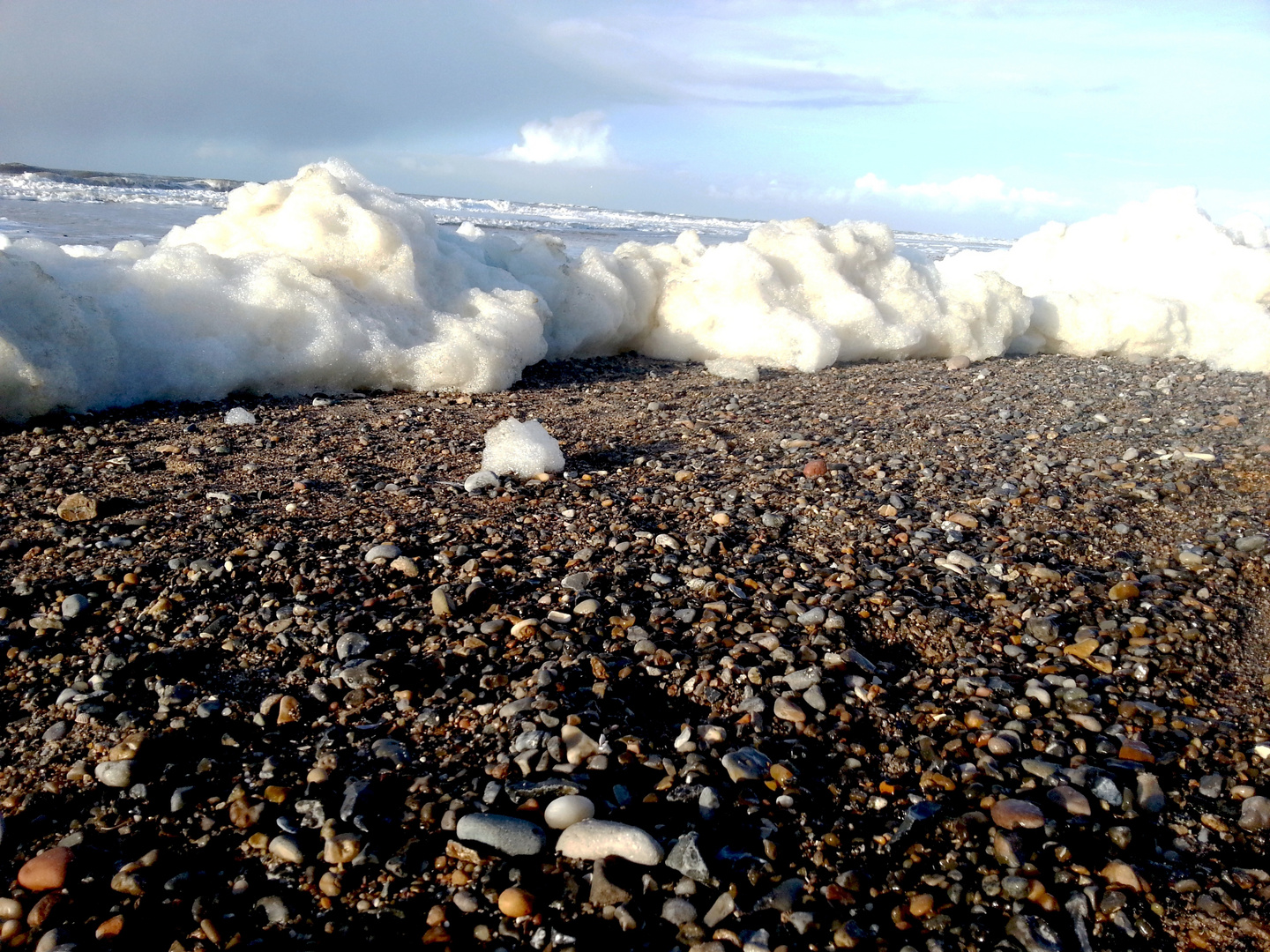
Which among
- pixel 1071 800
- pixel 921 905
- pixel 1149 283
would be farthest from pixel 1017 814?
pixel 1149 283

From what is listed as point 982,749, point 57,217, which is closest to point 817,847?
point 982,749

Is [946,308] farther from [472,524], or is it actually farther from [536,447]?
[472,524]

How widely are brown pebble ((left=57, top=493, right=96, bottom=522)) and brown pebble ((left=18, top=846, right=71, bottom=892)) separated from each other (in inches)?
64.5

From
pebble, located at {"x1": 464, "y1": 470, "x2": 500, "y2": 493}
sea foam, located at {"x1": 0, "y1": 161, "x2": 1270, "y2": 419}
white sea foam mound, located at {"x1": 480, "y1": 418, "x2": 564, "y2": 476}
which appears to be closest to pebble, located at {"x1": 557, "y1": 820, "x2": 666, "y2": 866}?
pebble, located at {"x1": 464, "y1": 470, "x2": 500, "y2": 493}

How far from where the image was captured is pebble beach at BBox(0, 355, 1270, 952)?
1.46 metres

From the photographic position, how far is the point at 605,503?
3.20 metres

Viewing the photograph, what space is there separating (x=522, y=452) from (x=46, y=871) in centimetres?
223

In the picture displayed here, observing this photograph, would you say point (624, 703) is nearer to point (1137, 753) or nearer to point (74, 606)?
point (1137, 753)

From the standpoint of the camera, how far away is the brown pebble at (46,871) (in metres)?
1.44

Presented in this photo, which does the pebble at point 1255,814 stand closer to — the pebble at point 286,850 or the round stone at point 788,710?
the round stone at point 788,710

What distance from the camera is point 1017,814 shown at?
1.66 metres

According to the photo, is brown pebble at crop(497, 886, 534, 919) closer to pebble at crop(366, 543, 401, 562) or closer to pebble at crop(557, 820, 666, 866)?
pebble at crop(557, 820, 666, 866)

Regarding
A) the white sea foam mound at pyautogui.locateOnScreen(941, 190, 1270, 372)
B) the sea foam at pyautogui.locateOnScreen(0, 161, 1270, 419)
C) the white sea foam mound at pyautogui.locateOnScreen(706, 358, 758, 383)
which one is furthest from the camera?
the white sea foam mound at pyautogui.locateOnScreen(941, 190, 1270, 372)

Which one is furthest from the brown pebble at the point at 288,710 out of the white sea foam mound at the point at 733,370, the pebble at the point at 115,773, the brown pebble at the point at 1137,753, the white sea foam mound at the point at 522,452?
the white sea foam mound at the point at 733,370
